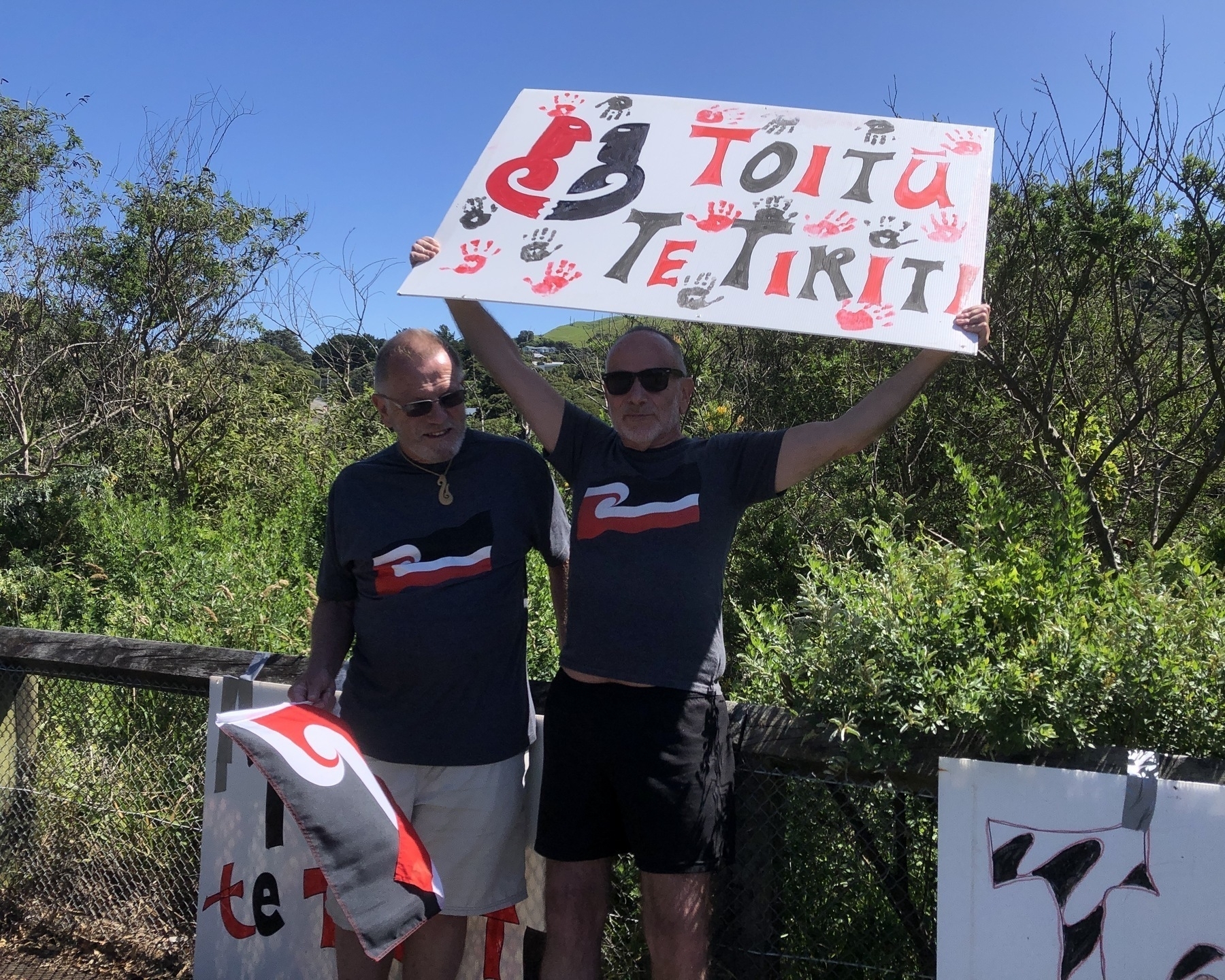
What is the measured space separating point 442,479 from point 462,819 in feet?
2.85

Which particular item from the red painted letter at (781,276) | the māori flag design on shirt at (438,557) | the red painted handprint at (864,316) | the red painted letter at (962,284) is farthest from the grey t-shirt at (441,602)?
the red painted letter at (962,284)

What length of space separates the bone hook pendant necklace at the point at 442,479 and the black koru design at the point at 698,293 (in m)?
0.73

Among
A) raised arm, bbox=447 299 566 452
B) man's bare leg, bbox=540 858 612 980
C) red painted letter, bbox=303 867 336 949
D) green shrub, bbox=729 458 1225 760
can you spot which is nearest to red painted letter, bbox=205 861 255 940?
red painted letter, bbox=303 867 336 949

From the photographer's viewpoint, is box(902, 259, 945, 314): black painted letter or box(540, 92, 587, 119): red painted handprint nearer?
box(902, 259, 945, 314): black painted letter

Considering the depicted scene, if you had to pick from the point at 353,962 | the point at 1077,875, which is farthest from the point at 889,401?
the point at 353,962

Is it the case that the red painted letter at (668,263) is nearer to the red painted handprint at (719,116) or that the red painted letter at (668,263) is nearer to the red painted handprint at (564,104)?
the red painted handprint at (719,116)

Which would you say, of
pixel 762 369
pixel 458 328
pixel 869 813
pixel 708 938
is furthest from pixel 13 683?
pixel 762 369

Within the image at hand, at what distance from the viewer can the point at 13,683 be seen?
366cm

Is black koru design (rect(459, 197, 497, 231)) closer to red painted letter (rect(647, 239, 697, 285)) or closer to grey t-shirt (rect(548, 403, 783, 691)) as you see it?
red painted letter (rect(647, 239, 697, 285))

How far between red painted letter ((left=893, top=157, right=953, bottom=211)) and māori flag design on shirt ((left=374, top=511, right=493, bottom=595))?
1.32m

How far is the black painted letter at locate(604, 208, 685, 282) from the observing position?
2.33 metres

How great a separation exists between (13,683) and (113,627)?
0.93 meters

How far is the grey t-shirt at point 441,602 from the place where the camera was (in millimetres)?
2389

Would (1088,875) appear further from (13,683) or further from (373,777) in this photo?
(13,683)
